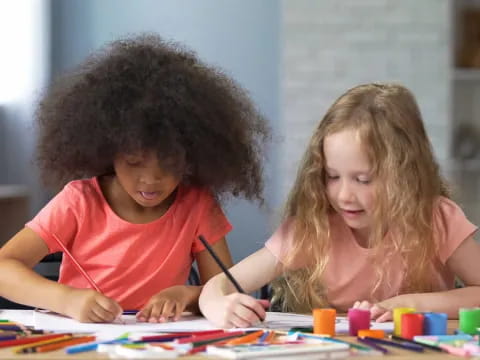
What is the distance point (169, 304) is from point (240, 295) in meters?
0.18

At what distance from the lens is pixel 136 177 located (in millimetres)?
1614

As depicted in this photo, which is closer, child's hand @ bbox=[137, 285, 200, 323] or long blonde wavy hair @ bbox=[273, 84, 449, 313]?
child's hand @ bbox=[137, 285, 200, 323]

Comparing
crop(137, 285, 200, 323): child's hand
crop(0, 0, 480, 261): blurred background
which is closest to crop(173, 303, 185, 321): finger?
crop(137, 285, 200, 323): child's hand

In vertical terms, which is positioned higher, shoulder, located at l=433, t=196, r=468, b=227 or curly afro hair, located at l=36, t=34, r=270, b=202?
curly afro hair, located at l=36, t=34, r=270, b=202

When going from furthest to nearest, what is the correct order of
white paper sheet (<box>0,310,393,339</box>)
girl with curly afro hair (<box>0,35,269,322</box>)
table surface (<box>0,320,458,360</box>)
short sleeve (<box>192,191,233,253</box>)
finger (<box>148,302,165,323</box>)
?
short sleeve (<box>192,191,233,253</box>) < girl with curly afro hair (<box>0,35,269,322</box>) < finger (<box>148,302,165,323</box>) < white paper sheet (<box>0,310,393,339</box>) < table surface (<box>0,320,458,360</box>)

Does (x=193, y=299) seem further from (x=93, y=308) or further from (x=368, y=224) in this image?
(x=368, y=224)

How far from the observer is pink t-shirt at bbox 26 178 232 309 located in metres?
1.76

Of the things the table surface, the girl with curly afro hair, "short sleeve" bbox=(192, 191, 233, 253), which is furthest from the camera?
"short sleeve" bbox=(192, 191, 233, 253)

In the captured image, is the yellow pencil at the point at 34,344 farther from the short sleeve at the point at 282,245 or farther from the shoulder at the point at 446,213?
the shoulder at the point at 446,213

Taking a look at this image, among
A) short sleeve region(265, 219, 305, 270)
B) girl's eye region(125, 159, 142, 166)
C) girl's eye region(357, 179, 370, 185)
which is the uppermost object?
girl's eye region(125, 159, 142, 166)

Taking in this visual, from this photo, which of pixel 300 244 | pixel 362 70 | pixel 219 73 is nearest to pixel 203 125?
pixel 219 73

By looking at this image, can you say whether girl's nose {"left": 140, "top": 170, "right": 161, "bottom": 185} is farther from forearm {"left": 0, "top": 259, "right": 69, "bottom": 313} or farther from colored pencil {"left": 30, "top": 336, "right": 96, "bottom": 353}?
colored pencil {"left": 30, "top": 336, "right": 96, "bottom": 353}

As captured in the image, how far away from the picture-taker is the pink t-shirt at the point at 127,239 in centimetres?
176

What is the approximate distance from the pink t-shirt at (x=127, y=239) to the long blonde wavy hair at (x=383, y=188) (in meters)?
0.22
